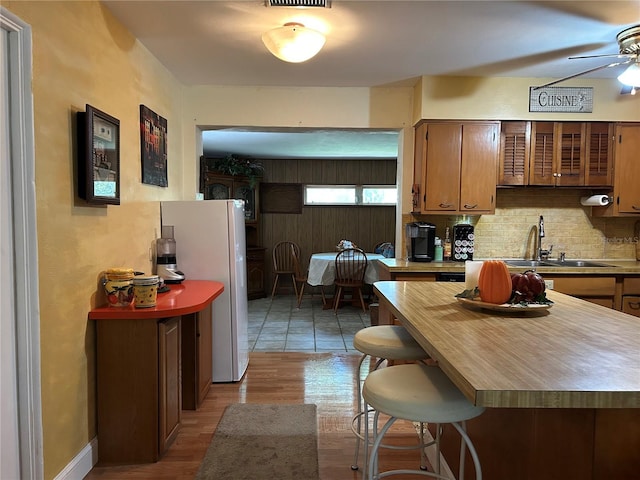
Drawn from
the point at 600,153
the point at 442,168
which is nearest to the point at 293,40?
the point at 442,168

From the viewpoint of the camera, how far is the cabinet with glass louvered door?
3463 mm

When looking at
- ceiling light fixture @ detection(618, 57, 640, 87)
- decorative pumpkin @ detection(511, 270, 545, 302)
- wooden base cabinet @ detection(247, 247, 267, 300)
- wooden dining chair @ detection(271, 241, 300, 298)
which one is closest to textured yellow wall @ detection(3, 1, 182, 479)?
decorative pumpkin @ detection(511, 270, 545, 302)

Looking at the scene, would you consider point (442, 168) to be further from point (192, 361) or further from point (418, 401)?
point (418, 401)

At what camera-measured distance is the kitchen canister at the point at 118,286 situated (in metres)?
2.14

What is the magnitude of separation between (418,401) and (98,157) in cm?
181

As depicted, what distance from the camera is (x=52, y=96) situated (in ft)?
5.76

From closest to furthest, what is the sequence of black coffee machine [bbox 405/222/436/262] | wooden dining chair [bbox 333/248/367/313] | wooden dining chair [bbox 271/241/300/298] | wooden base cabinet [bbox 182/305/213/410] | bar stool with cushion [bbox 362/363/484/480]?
bar stool with cushion [bbox 362/363/484/480] → wooden base cabinet [bbox 182/305/213/410] → black coffee machine [bbox 405/222/436/262] → wooden dining chair [bbox 333/248/367/313] → wooden dining chair [bbox 271/241/300/298]

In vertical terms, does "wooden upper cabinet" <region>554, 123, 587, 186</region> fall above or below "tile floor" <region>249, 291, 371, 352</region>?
above

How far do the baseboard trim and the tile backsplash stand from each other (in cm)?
282

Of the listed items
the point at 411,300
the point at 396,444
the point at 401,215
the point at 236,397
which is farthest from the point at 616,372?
the point at 401,215

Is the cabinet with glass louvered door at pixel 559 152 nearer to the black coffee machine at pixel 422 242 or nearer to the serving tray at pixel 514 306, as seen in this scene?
the black coffee machine at pixel 422 242

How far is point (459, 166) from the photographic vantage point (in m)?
3.46

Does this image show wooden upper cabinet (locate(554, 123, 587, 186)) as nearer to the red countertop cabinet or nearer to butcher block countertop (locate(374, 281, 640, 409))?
butcher block countertop (locate(374, 281, 640, 409))

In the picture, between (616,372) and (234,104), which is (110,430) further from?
(234,104)
